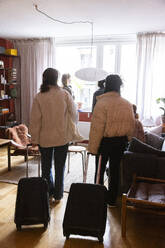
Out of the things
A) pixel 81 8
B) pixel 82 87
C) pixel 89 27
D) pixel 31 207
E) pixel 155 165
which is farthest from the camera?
pixel 82 87

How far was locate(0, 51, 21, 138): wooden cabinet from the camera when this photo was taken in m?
5.20

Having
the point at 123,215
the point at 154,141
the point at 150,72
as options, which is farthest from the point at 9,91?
the point at 123,215

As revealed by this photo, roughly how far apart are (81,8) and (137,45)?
1847 mm

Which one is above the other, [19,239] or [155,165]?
[155,165]


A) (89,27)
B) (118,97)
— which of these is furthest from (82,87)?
(118,97)

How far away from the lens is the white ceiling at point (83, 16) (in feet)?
9.71

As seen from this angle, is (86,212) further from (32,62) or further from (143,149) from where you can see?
(32,62)

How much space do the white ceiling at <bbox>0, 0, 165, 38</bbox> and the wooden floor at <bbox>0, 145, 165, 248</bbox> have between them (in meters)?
2.46

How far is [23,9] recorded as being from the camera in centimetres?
323

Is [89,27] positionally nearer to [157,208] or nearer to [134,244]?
[157,208]

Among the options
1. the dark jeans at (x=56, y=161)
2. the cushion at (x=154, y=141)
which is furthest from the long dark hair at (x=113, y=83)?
the cushion at (x=154, y=141)

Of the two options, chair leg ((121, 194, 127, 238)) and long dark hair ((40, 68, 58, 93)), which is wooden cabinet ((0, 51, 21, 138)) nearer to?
long dark hair ((40, 68, 58, 93))

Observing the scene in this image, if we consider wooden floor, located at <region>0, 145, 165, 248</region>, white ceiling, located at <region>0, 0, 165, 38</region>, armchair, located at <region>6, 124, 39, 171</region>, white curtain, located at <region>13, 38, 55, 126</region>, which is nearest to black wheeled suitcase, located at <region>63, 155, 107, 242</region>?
wooden floor, located at <region>0, 145, 165, 248</region>

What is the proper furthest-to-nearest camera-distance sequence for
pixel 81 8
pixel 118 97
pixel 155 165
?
pixel 81 8 < pixel 155 165 < pixel 118 97
